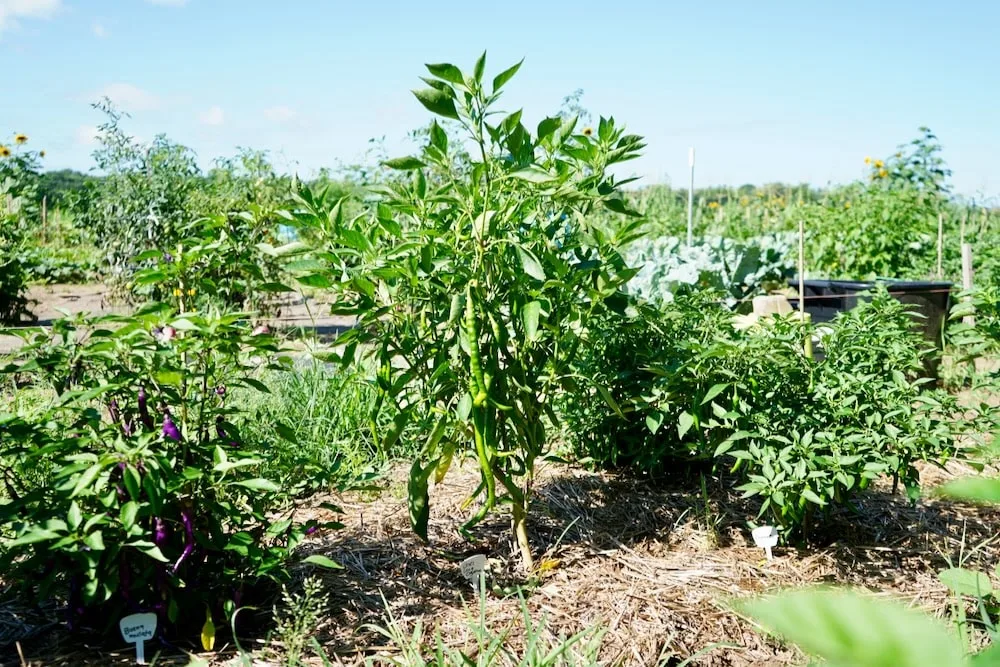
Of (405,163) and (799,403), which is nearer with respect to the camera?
(405,163)

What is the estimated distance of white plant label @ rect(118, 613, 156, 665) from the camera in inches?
81.7

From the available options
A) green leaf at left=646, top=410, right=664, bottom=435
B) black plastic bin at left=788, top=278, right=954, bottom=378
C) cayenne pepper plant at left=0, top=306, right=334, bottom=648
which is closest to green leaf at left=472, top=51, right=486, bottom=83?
cayenne pepper plant at left=0, top=306, right=334, bottom=648

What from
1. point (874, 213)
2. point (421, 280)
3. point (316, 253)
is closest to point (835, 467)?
point (421, 280)

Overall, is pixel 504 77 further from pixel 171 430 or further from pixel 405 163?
pixel 171 430

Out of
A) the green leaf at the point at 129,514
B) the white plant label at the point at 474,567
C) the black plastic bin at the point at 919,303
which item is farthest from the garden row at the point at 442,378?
the black plastic bin at the point at 919,303

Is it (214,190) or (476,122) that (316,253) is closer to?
(476,122)

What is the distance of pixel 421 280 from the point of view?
2365 mm

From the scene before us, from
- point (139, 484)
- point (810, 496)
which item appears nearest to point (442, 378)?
point (139, 484)

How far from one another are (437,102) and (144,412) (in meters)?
1.03

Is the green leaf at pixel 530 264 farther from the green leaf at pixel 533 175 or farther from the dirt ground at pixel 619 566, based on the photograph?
the dirt ground at pixel 619 566

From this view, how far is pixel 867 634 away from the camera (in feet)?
0.82

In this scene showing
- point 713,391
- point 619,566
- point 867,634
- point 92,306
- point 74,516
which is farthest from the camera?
point 92,306

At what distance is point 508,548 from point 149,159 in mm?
4718

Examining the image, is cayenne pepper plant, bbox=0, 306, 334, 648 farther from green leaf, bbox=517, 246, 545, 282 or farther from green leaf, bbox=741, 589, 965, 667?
green leaf, bbox=741, 589, 965, 667
